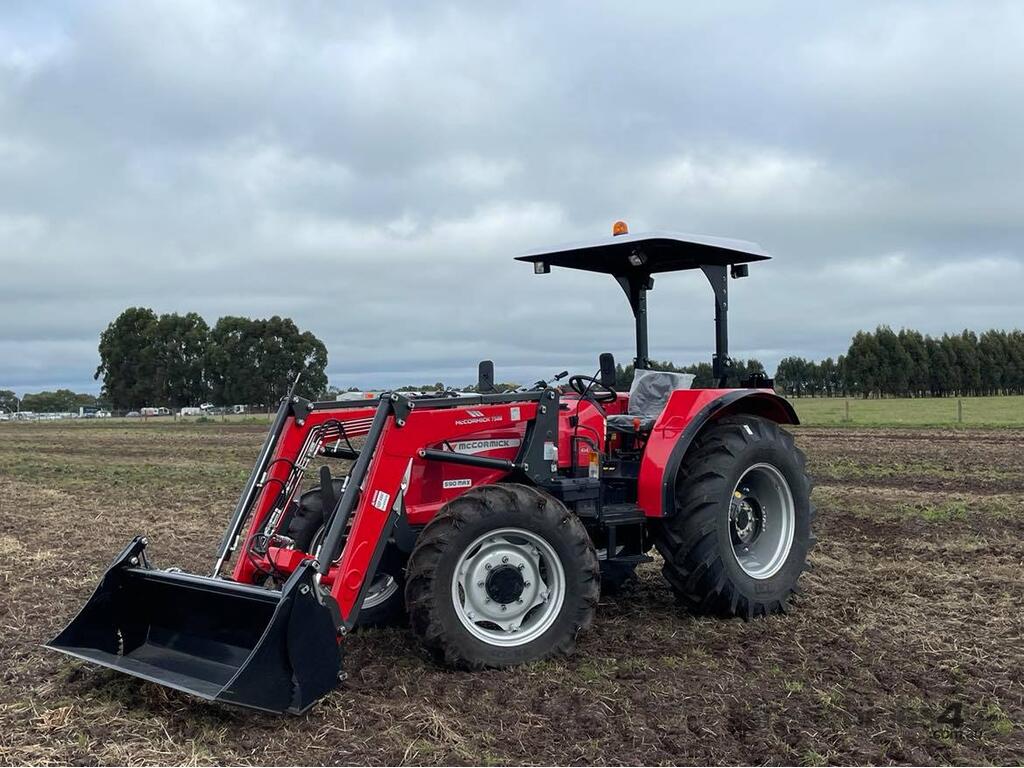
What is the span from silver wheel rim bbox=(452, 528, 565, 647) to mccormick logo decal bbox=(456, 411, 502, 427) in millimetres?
700

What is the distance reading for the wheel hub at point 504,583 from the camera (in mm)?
4895

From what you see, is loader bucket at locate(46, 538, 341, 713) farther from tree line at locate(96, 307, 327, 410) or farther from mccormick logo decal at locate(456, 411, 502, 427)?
tree line at locate(96, 307, 327, 410)

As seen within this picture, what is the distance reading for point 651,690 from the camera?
4629 mm

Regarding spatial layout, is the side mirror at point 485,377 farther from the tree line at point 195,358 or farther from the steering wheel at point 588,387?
the tree line at point 195,358

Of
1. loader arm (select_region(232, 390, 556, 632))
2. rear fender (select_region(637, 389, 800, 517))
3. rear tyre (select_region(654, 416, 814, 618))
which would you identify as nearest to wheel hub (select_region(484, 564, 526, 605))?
loader arm (select_region(232, 390, 556, 632))

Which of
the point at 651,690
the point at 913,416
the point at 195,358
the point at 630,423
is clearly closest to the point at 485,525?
the point at 651,690

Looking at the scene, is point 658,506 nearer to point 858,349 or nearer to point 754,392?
point 754,392

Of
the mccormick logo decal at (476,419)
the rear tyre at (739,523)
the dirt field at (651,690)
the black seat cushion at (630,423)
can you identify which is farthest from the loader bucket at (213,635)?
the black seat cushion at (630,423)

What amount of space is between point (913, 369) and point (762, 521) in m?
93.7

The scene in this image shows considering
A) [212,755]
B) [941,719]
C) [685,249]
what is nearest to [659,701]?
[941,719]

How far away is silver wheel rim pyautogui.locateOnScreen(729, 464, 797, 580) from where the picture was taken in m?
6.31

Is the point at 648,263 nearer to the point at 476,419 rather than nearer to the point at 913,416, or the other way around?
the point at 476,419

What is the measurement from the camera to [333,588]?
452 cm

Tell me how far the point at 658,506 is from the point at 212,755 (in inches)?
113
